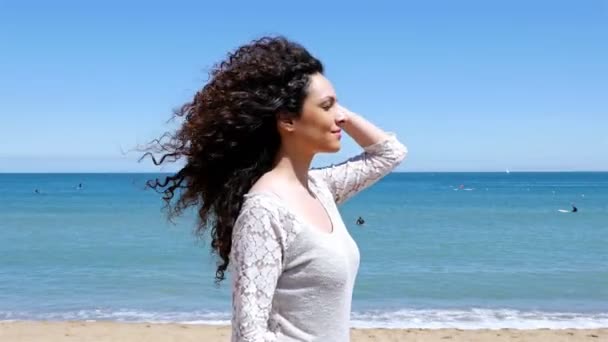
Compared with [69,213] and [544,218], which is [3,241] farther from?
[544,218]

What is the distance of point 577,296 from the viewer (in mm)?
15328

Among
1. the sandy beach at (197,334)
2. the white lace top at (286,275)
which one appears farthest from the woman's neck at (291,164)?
the sandy beach at (197,334)

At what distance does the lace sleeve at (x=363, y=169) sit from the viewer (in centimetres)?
251

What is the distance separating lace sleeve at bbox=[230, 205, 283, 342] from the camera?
6.14 ft

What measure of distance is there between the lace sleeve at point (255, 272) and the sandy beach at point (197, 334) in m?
8.56

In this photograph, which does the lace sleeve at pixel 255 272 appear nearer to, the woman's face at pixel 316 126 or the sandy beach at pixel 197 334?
the woman's face at pixel 316 126

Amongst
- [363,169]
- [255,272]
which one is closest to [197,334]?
[363,169]

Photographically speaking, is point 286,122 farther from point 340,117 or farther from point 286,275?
point 286,275

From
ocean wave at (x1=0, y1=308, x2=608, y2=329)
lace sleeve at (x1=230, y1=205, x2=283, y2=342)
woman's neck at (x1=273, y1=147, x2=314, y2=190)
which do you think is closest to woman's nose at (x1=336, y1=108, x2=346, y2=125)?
woman's neck at (x1=273, y1=147, x2=314, y2=190)

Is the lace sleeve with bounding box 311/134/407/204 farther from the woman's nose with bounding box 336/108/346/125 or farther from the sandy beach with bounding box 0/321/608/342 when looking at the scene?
the sandy beach with bounding box 0/321/608/342

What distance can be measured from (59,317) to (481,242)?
1807cm

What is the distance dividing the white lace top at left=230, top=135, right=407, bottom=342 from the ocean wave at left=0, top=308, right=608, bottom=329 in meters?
9.89

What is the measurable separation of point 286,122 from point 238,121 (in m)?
0.12

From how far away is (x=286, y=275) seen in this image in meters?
1.95
